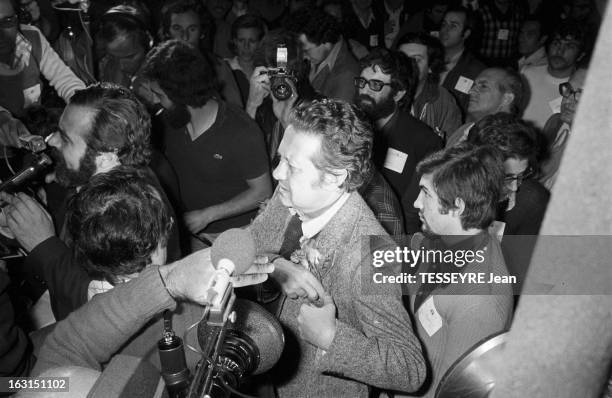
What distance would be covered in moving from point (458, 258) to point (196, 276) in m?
1.07

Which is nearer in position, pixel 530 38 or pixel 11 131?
pixel 11 131

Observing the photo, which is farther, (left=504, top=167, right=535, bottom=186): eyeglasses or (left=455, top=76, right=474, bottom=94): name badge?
(left=455, top=76, right=474, bottom=94): name badge

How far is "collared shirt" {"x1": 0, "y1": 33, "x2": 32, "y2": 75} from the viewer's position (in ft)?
11.9

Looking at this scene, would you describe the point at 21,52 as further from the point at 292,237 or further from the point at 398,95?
the point at 292,237

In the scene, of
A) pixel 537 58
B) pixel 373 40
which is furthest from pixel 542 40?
pixel 373 40

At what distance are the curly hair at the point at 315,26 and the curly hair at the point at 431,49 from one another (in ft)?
2.09

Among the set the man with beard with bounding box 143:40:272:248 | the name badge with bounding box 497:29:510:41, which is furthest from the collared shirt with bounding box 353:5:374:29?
the man with beard with bounding box 143:40:272:248

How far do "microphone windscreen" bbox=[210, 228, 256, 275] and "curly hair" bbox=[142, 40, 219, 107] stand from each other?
6.58ft

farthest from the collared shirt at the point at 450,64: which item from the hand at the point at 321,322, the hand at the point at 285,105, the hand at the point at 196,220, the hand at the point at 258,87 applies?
the hand at the point at 321,322

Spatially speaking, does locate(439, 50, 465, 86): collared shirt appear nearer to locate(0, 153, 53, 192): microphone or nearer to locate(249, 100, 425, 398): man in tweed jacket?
locate(249, 100, 425, 398): man in tweed jacket

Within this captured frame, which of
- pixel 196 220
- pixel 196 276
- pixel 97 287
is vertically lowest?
pixel 196 220

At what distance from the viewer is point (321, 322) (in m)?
1.37

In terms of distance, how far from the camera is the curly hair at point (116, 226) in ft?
4.99

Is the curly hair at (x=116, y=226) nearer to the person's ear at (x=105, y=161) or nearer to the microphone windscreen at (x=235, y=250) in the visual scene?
the microphone windscreen at (x=235, y=250)
